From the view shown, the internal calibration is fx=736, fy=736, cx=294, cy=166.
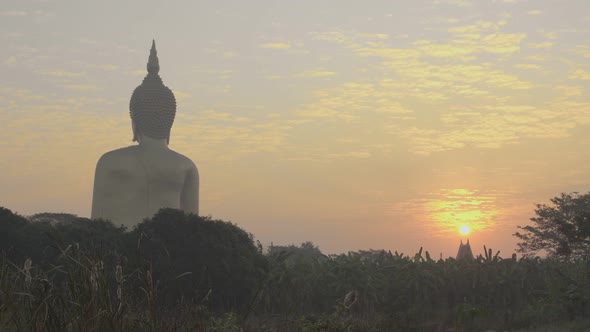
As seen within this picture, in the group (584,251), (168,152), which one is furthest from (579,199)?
(168,152)

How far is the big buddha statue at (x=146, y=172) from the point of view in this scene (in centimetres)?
3869

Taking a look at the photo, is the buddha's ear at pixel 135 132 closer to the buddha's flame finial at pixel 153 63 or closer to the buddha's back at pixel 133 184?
the buddha's back at pixel 133 184

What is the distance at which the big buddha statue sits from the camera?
127 feet

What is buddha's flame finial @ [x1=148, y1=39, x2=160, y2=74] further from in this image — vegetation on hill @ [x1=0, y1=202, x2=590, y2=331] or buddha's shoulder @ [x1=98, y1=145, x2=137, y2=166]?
vegetation on hill @ [x1=0, y1=202, x2=590, y2=331]

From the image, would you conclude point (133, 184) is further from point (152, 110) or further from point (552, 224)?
point (552, 224)

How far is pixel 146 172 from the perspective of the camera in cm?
3881

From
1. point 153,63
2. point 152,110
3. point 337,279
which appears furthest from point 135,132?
point 337,279

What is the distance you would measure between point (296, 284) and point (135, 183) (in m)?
12.9

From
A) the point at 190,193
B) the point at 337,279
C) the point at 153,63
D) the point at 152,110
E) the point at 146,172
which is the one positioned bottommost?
the point at 337,279

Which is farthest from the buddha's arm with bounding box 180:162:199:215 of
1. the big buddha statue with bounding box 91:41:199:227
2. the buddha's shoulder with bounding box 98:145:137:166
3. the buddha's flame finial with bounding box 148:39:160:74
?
the buddha's flame finial with bounding box 148:39:160:74

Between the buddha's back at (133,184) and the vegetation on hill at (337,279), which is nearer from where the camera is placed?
the vegetation on hill at (337,279)

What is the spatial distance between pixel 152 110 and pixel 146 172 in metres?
3.54

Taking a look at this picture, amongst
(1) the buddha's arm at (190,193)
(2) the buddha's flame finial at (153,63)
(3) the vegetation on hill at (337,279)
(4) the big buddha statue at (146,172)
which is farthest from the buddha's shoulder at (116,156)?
(3) the vegetation on hill at (337,279)

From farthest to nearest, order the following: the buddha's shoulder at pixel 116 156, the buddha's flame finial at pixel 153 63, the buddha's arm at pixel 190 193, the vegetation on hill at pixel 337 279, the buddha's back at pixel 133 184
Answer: the buddha's flame finial at pixel 153 63
the buddha's arm at pixel 190 193
the buddha's shoulder at pixel 116 156
the buddha's back at pixel 133 184
the vegetation on hill at pixel 337 279
